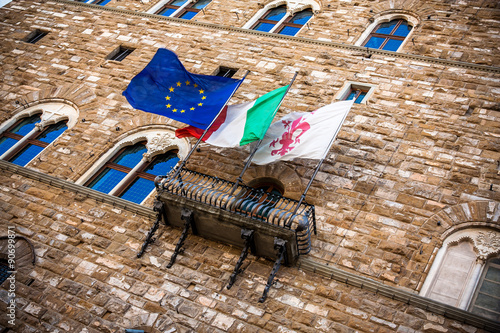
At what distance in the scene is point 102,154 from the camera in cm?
1097

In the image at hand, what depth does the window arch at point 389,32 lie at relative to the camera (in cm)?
1232

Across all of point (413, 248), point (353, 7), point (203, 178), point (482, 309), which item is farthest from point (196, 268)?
point (353, 7)

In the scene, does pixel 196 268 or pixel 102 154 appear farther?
pixel 102 154

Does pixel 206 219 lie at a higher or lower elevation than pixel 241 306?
higher

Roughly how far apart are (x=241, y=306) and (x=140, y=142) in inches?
194

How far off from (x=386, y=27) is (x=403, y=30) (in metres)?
0.45

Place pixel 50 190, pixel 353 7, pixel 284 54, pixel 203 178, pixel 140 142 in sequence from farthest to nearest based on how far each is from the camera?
pixel 353 7
pixel 284 54
pixel 140 142
pixel 50 190
pixel 203 178

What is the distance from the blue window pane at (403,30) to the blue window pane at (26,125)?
9.30 m

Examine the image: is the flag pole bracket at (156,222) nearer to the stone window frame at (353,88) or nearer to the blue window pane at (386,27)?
the stone window frame at (353,88)

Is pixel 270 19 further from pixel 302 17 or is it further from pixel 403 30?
pixel 403 30

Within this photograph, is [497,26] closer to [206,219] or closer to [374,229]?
[374,229]

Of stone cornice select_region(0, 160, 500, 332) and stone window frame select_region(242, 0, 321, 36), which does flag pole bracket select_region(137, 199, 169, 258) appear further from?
stone window frame select_region(242, 0, 321, 36)

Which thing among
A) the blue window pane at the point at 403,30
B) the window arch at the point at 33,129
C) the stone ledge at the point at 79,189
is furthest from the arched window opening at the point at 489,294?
the window arch at the point at 33,129

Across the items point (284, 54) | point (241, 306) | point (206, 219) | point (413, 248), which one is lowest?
point (241, 306)
